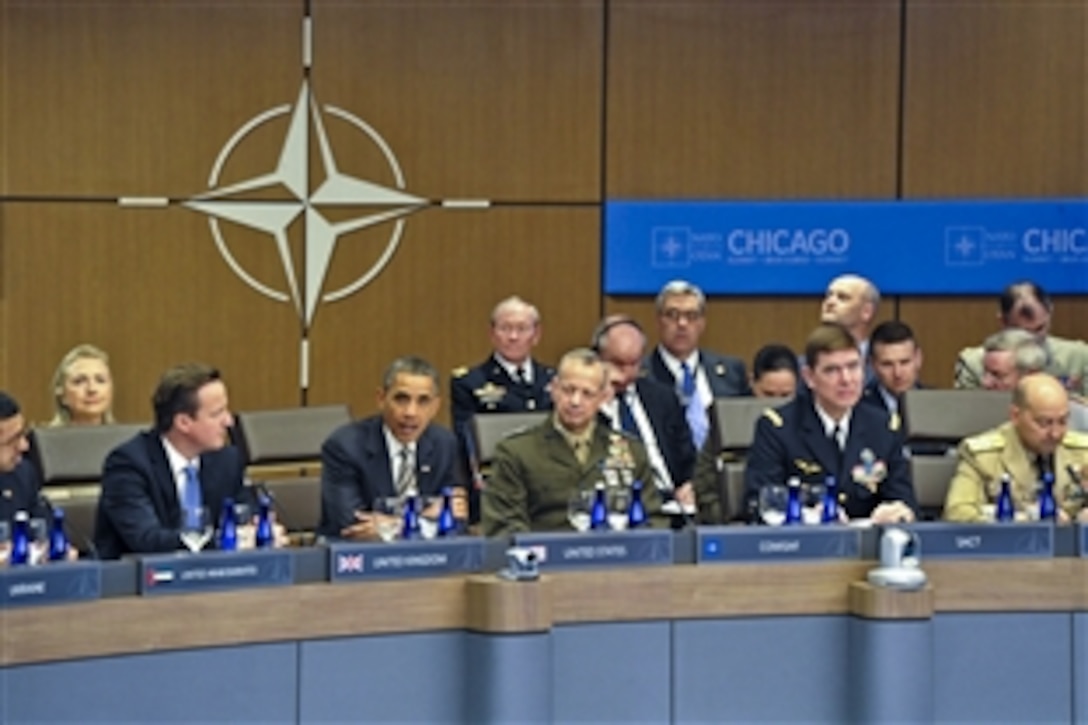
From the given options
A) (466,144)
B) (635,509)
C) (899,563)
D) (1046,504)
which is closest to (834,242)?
(466,144)

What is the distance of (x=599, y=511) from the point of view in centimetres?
515

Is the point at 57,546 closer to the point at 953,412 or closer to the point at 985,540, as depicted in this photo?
the point at 985,540

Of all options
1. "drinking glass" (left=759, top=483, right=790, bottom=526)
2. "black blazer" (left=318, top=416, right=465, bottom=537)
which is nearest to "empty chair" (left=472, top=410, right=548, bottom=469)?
"black blazer" (left=318, top=416, right=465, bottom=537)

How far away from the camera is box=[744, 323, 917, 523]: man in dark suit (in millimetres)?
5941

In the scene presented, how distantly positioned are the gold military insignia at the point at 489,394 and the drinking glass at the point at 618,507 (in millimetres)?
2453

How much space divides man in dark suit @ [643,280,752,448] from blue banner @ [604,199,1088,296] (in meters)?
1.63

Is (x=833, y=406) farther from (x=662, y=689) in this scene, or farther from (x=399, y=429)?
(x=662, y=689)

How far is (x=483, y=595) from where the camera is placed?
14.6 ft

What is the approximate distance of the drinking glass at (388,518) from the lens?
16.5 feet

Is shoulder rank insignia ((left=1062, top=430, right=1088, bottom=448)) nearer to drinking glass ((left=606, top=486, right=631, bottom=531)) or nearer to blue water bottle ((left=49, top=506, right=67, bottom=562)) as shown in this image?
drinking glass ((left=606, top=486, right=631, bottom=531))

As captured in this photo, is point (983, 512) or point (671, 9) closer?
point (983, 512)

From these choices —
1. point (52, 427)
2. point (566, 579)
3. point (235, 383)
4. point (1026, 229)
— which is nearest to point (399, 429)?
point (52, 427)

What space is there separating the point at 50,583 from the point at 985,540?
2076mm

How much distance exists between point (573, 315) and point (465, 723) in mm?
5145
